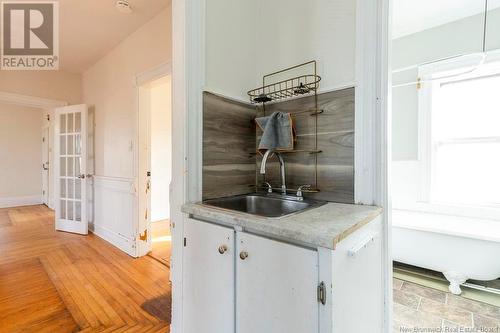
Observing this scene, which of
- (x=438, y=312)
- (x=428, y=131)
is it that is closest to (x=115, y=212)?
(x=438, y=312)

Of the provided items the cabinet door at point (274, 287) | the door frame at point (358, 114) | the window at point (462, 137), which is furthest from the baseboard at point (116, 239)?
the window at point (462, 137)

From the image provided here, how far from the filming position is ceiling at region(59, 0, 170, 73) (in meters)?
2.20

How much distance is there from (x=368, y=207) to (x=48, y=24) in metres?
3.52

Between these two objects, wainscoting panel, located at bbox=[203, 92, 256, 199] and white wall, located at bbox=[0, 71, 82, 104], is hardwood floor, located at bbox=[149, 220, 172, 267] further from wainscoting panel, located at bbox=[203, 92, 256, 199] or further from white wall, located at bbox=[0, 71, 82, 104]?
white wall, located at bbox=[0, 71, 82, 104]

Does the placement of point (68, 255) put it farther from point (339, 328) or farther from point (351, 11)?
point (351, 11)

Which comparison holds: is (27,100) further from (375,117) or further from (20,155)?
(375,117)

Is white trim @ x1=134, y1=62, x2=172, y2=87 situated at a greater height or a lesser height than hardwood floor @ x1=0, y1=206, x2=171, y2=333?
greater

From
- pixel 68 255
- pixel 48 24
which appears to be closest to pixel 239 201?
pixel 68 255

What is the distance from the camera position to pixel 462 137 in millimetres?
2359

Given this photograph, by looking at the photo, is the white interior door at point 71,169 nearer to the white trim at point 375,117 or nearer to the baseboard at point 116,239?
the baseboard at point 116,239

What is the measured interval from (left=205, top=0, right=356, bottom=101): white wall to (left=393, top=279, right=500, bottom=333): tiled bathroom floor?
1.63 metres

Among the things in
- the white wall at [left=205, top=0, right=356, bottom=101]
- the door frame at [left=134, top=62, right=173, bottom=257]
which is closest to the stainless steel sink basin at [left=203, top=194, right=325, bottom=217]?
the white wall at [left=205, top=0, right=356, bottom=101]

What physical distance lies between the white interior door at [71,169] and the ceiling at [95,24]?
0.77 m

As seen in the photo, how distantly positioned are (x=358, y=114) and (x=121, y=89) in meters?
2.83
